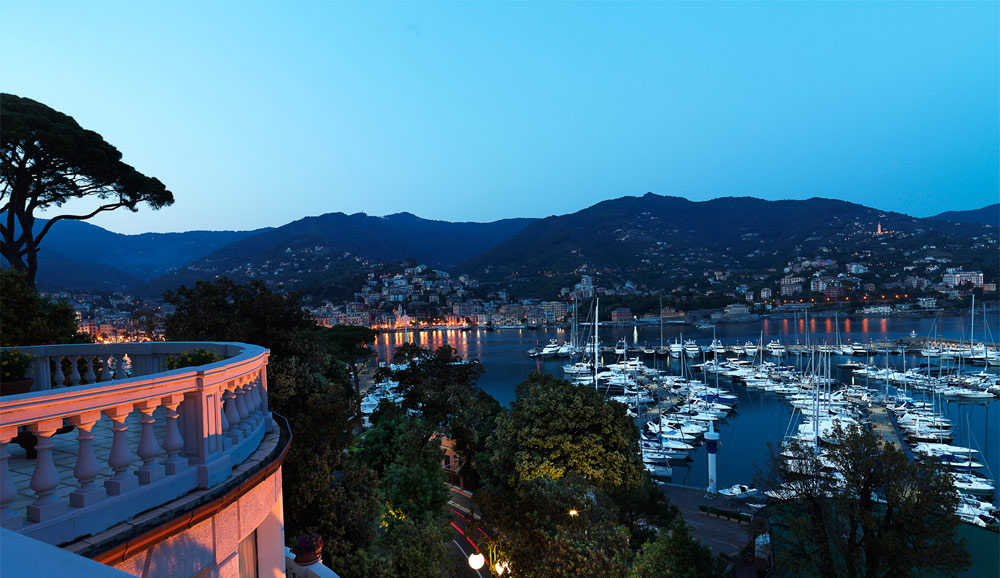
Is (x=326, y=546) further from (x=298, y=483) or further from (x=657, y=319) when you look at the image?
(x=657, y=319)

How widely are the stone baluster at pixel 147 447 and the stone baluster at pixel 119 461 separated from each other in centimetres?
5

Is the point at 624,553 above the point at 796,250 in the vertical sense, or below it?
below

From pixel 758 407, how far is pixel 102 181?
148 ft

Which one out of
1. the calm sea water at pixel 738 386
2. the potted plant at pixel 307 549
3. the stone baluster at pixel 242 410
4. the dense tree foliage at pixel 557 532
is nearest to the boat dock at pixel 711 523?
the calm sea water at pixel 738 386

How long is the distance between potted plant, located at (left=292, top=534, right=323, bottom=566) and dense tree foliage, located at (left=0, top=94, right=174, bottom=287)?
9441 mm

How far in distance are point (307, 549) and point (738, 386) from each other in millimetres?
52164

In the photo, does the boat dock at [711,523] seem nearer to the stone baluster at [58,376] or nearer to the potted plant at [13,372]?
the stone baluster at [58,376]

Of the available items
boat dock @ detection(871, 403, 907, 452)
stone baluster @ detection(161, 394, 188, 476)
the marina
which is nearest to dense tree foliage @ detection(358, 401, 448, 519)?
the marina

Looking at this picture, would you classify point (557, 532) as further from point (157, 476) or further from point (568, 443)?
point (157, 476)

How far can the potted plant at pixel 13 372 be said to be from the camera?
4355mm

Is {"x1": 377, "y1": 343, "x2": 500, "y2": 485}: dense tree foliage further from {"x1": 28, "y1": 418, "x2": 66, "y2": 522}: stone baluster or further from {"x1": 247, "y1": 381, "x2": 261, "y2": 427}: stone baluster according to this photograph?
{"x1": 28, "y1": 418, "x2": 66, "y2": 522}: stone baluster

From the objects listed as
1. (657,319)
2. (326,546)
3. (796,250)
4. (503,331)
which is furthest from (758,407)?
(796,250)

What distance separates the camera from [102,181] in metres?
12.7

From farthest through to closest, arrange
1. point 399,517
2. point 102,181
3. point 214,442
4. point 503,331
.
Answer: point 503,331
point 399,517
point 102,181
point 214,442
